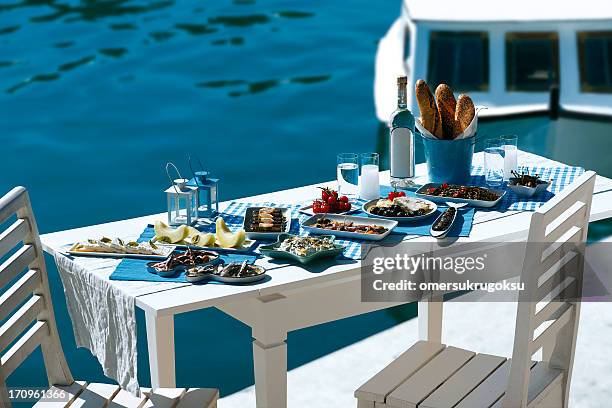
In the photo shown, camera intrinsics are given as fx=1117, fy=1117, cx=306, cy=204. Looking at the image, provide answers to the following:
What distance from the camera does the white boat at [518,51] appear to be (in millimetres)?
5926

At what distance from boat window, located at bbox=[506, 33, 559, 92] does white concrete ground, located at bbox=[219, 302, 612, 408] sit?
2.11 metres

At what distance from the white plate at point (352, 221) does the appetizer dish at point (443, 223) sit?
9 cm

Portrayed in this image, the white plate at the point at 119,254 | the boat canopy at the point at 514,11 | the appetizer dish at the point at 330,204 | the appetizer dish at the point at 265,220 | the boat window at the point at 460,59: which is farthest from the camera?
the boat window at the point at 460,59

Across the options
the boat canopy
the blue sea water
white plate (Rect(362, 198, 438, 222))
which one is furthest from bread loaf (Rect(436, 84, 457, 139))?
the boat canopy

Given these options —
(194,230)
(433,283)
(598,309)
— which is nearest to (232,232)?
(194,230)

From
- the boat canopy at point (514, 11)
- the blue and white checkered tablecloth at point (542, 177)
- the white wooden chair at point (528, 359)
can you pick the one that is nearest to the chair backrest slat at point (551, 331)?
the white wooden chair at point (528, 359)

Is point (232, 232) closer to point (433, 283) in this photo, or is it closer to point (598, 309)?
point (433, 283)

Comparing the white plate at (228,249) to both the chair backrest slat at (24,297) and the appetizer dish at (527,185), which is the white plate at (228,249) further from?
the appetizer dish at (527,185)

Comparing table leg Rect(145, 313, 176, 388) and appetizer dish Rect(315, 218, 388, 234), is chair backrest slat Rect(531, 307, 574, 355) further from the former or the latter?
table leg Rect(145, 313, 176, 388)

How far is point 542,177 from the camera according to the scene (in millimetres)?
2926

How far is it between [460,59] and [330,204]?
366 cm

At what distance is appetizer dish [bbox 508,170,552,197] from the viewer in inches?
109

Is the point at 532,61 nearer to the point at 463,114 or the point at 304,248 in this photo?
the point at 463,114

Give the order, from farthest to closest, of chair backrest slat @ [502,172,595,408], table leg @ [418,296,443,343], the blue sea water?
the blue sea water, table leg @ [418,296,443,343], chair backrest slat @ [502,172,595,408]
